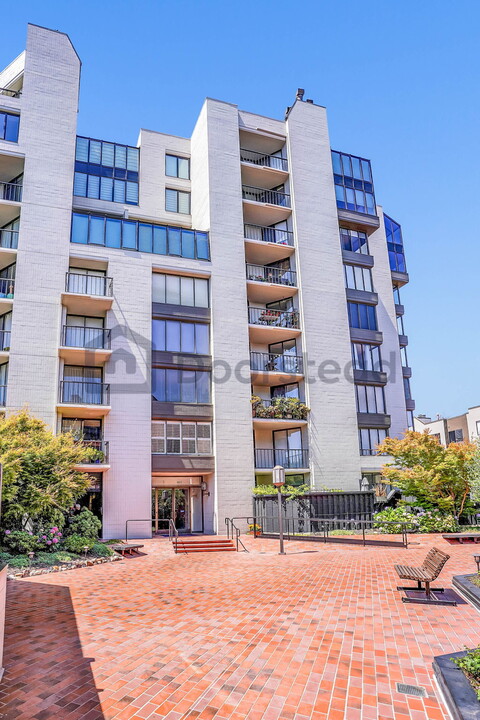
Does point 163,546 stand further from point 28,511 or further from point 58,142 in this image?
point 58,142

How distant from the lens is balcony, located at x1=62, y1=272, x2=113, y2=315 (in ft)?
70.9

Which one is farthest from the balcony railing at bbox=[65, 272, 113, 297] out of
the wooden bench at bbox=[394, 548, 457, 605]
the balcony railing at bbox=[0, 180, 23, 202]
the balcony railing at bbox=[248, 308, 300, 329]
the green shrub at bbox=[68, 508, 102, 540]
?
the wooden bench at bbox=[394, 548, 457, 605]

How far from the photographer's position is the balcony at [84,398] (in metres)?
20.5

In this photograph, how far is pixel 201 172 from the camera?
2703cm

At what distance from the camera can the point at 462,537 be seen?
15672 mm

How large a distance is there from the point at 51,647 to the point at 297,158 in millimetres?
27796

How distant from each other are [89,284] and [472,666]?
69.4ft

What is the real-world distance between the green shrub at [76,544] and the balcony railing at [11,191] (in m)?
15.9

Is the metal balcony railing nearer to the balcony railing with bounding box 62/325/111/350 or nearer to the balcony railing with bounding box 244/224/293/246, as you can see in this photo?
the balcony railing with bounding box 244/224/293/246

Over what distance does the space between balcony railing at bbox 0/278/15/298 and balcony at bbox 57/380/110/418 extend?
483 centimetres

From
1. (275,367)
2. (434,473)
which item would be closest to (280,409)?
(275,367)

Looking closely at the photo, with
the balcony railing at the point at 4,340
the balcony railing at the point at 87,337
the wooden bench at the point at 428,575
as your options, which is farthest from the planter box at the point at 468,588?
the balcony railing at the point at 4,340

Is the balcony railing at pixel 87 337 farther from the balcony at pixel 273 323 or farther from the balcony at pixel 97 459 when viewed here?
the balcony at pixel 273 323

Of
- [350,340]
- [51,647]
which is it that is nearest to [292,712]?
[51,647]
